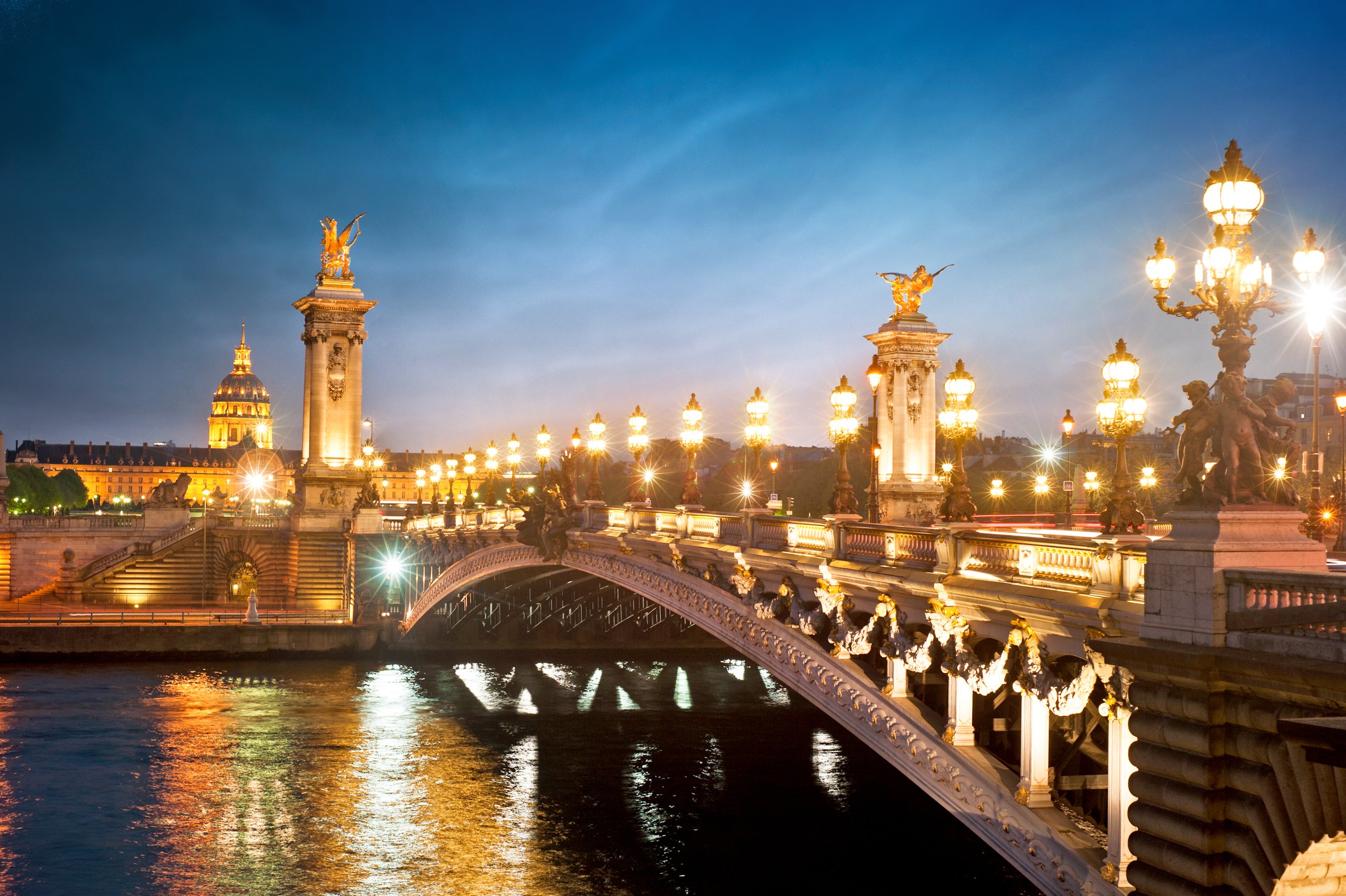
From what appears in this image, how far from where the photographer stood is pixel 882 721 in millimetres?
19609

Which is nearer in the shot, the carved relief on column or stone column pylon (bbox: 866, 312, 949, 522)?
stone column pylon (bbox: 866, 312, 949, 522)

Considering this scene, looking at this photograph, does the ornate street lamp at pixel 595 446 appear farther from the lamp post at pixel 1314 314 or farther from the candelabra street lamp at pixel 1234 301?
the candelabra street lamp at pixel 1234 301

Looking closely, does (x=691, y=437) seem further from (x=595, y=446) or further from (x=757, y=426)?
(x=595, y=446)

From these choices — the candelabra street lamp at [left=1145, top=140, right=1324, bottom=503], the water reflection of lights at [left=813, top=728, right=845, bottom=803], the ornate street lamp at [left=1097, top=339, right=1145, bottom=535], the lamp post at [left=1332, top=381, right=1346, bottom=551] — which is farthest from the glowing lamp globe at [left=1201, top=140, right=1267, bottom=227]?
the water reflection of lights at [left=813, top=728, right=845, bottom=803]

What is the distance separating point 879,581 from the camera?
1872 centimetres

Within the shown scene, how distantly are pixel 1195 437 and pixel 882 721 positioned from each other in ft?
30.6

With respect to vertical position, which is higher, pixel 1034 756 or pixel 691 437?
pixel 691 437

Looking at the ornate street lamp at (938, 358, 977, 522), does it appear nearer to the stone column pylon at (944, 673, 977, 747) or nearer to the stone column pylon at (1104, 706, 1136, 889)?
the stone column pylon at (944, 673, 977, 747)

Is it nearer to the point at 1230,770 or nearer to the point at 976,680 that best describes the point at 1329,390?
the point at 976,680

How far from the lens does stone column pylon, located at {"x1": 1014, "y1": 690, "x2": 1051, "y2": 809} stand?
49.6 feet

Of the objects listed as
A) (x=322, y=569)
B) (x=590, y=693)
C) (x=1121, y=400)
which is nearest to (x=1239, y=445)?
(x=1121, y=400)

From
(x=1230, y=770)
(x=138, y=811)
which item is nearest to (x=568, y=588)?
(x=138, y=811)

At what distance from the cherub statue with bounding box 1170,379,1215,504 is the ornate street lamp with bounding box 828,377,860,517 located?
33.2 ft

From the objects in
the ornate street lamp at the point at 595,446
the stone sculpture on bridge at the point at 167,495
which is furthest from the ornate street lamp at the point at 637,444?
the stone sculpture on bridge at the point at 167,495
